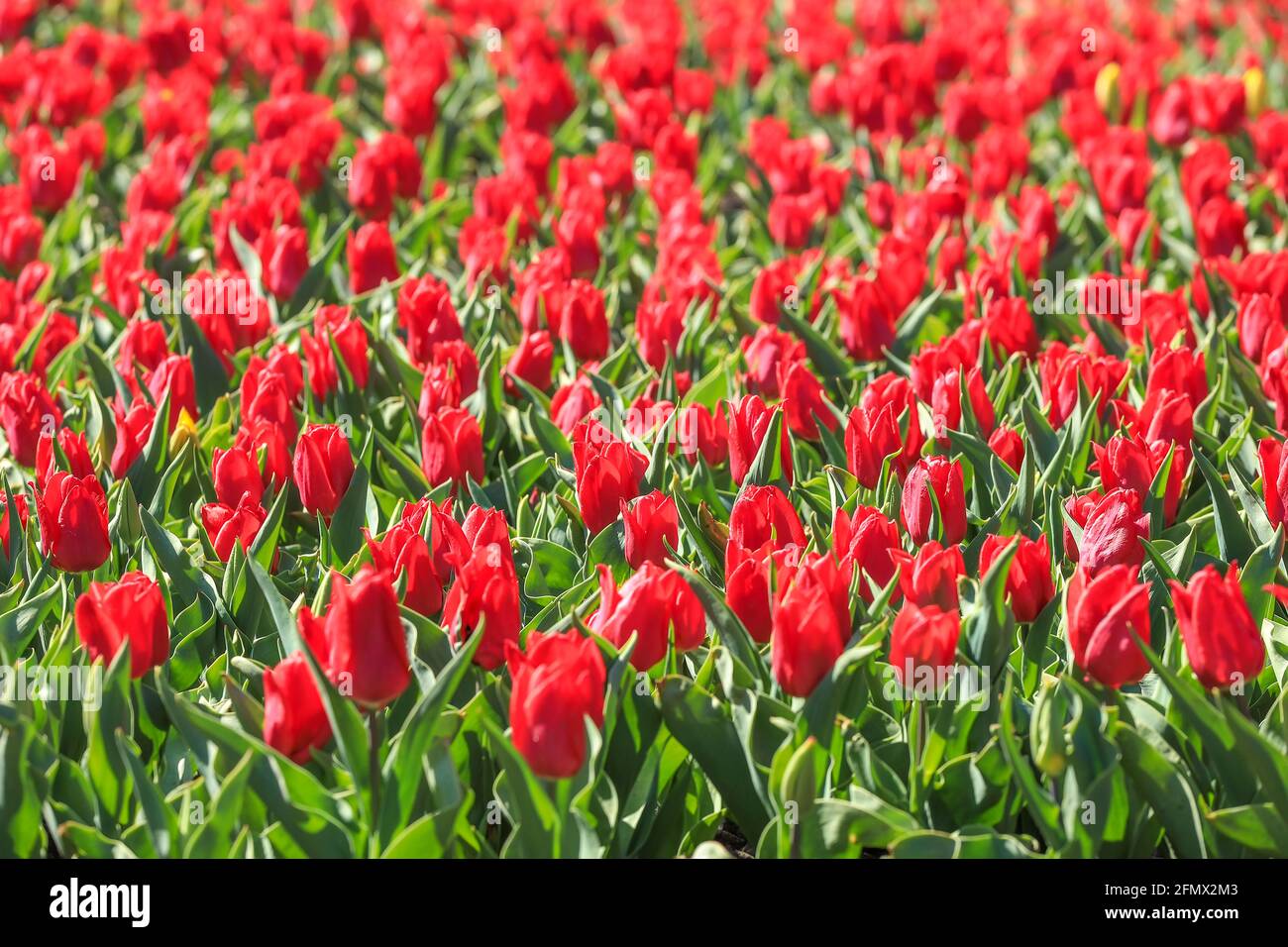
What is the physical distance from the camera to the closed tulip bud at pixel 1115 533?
2482 mm

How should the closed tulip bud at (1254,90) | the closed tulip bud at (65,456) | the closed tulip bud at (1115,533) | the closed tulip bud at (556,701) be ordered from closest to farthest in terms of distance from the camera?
the closed tulip bud at (556,701)
the closed tulip bud at (1115,533)
the closed tulip bud at (65,456)
the closed tulip bud at (1254,90)

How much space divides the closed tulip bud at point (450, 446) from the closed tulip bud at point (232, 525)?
1.19 ft

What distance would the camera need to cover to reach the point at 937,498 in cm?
271

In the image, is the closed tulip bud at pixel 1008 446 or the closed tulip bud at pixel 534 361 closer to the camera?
the closed tulip bud at pixel 1008 446

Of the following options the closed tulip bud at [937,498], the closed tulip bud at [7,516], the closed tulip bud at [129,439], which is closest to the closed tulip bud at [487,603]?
the closed tulip bud at [937,498]

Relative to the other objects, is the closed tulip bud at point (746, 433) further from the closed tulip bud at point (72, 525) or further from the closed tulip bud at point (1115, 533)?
the closed tulip bud at point (72, 525)

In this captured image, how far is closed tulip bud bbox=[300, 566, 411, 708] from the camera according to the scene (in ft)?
6.72

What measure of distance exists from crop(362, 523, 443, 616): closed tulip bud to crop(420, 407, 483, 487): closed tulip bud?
0.59 m

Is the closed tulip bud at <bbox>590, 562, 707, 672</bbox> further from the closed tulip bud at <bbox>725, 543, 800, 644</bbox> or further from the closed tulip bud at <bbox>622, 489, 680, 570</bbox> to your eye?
the closed tulip bud at <bbox>622, 489, 680, 570</bbox>

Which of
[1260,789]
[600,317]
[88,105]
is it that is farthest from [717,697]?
[88,105]

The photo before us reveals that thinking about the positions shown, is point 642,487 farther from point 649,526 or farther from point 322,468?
point 322,468

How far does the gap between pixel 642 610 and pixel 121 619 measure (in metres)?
0.71
